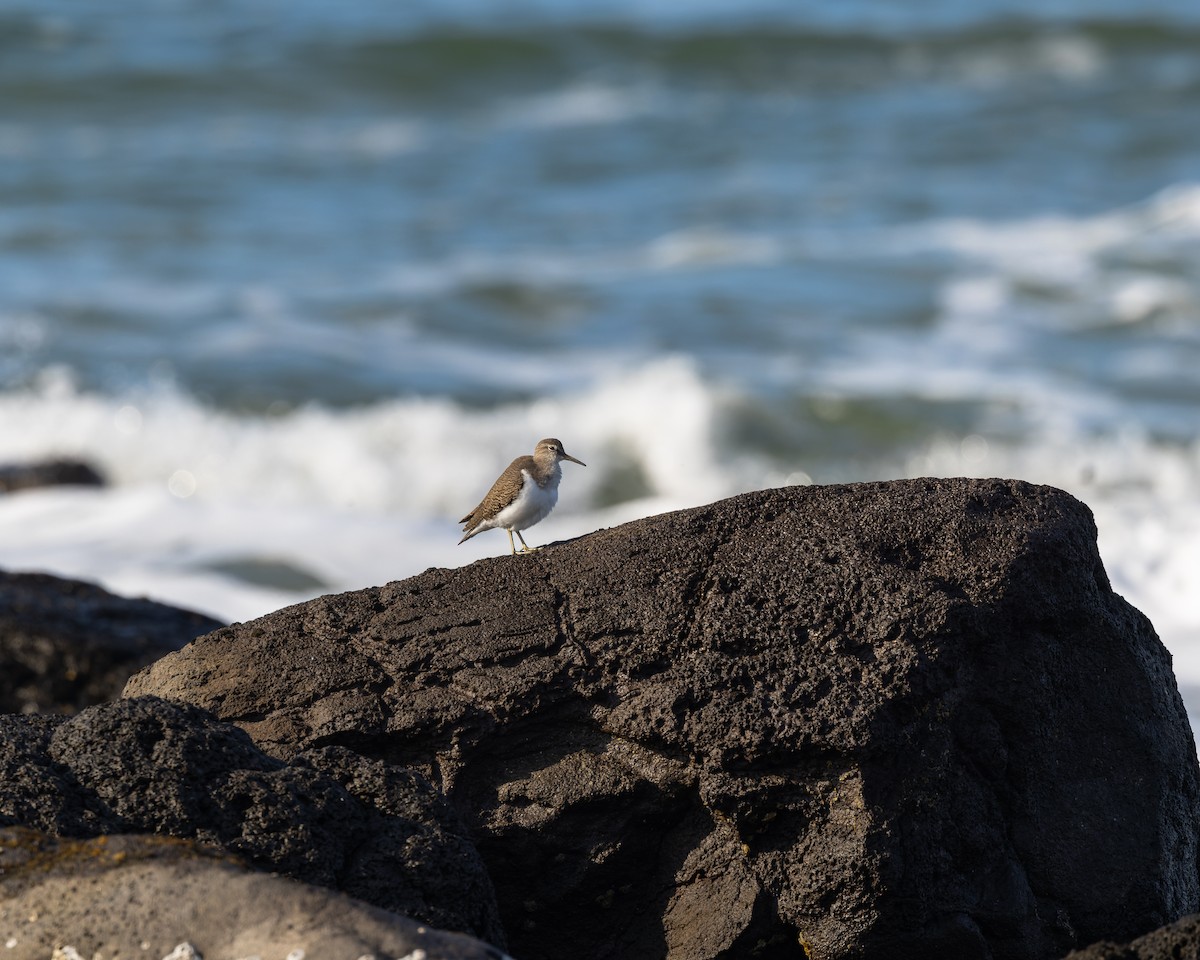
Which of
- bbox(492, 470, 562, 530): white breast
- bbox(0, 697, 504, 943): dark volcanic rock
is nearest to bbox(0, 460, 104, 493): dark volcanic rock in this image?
bbox(492, 470, 562, 530): white breast

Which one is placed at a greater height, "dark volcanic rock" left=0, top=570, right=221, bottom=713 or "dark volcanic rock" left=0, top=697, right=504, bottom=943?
"dark volcanic rock" left=0, top=570, right=221, bottom=713

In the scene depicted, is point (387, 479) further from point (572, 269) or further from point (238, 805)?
point (238, 805)

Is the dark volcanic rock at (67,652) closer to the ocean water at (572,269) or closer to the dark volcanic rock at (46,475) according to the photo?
the ocean water at (572,269)

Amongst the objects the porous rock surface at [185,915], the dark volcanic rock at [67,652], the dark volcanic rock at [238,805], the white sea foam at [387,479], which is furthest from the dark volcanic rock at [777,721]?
the white sea foam at [387,479]

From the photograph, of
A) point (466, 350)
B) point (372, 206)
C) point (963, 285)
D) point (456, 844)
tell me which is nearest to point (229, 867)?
point (456, 844)

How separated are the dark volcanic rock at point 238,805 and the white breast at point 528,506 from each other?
5.48ft

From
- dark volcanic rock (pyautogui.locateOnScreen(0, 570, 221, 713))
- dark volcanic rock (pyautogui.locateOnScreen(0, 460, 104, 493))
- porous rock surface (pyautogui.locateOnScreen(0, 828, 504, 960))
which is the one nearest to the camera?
porous rock surface (pyautogui.locateOnScreen(0, 828, 504, 960))

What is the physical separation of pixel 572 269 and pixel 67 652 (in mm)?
11493

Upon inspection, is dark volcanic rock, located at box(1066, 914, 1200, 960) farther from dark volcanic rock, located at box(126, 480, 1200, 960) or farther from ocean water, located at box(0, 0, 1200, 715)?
ocean water, located at box(0, 0, 1200, 715)

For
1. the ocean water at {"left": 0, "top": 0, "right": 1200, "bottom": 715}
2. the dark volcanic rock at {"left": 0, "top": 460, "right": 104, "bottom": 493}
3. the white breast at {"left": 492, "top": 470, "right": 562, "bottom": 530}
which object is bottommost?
the white breast at {"left": 492, "top": 470, "right": 562, "bottom": 530}

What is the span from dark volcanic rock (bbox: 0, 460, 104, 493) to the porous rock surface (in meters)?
8.90

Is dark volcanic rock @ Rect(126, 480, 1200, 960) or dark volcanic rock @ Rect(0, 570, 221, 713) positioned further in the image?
dark volcanic rock @ Rect(0, 570, 221, 713)

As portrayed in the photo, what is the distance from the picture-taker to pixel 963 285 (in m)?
16.9

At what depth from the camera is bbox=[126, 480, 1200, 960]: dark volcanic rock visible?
407cm
